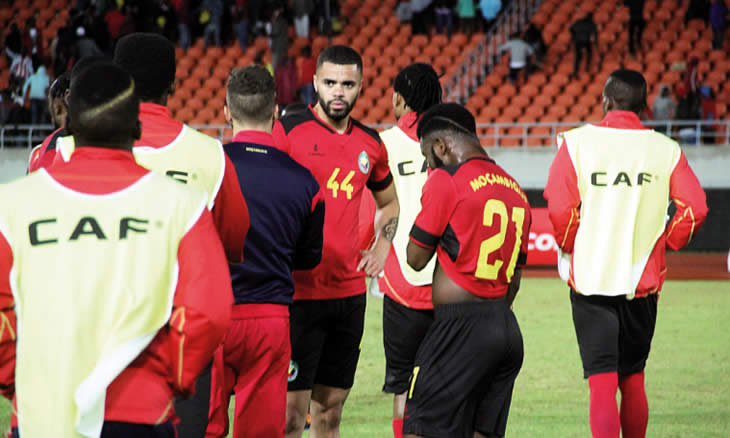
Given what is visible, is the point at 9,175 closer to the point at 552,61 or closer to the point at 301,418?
the point at 552,61

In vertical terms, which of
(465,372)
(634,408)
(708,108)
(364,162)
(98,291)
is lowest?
(708,108)

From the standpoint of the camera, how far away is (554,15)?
24359 millimetres

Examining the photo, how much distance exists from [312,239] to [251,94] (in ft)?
2.39

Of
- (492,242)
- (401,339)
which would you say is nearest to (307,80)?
(401,339)

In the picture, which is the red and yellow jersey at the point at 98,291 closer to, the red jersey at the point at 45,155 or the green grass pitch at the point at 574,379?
the red jersey at the point at 45,155

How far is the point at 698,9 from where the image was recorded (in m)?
22.9

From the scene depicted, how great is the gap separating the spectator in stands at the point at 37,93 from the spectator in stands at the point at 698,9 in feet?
49.1

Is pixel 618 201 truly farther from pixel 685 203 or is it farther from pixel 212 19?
pixel 212 19

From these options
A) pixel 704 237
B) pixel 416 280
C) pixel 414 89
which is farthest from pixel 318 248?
pixel 704 237

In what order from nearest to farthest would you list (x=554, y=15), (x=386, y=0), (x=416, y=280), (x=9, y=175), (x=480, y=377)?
1. (x=480, y=377)
2. (x=416, y=280)
3. (x=9, y=175)
4. (x=554, y=15)
5. (x=386, y=0)

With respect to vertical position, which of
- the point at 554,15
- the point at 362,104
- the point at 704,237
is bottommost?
the point at 704,237

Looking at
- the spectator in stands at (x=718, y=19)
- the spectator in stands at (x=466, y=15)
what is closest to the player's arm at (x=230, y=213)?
the spectator in stands at (x=718, y=19)

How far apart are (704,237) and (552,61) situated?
6.92 metres

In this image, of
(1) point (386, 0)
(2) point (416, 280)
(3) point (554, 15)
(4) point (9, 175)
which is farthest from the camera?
(1) point (386, 0)
